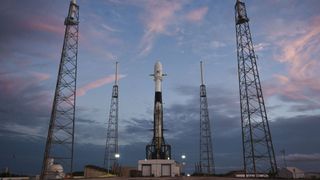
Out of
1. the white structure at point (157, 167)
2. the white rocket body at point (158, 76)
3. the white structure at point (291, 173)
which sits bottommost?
the white structure at point (291, 173)

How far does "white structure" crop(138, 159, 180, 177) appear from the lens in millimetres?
76000

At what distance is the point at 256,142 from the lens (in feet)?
161

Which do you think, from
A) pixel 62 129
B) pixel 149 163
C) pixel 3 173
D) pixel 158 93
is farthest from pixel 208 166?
pixel 3 173

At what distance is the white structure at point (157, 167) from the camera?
76000mm

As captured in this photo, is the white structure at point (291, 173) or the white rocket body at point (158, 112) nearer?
the white structure at point (291, 173)

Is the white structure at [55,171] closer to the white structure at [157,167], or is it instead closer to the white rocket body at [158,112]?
the white structure at [157,167]

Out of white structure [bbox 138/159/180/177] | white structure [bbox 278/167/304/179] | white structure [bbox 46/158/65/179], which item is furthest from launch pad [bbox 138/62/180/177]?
white structure [bbox 278/167/304/179]

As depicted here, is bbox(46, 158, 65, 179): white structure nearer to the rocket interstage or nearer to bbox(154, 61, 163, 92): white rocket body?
the rocket interstage

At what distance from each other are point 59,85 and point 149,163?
32729 millimetres

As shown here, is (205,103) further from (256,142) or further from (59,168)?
(59,168)

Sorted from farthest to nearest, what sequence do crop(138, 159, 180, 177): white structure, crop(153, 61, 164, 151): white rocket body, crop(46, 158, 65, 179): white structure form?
crop(153, 61, 164, 151): white rocket body < crop(138, 159, 180, 177): white structure < crop(46, 158, 65, 179): white structure

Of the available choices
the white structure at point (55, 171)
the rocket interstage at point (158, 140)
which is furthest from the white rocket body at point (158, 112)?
the white structure at point (55, 171)

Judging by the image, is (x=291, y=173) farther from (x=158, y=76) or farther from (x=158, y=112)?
(x=158, y=76)

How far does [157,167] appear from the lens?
76.0 metres
